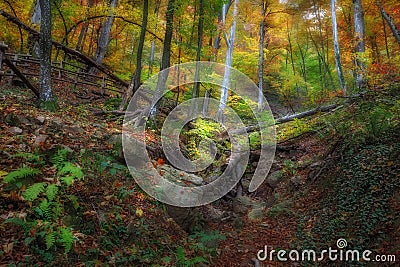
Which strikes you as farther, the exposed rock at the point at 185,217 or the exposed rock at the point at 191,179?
the exposed rock at the point at 191,179

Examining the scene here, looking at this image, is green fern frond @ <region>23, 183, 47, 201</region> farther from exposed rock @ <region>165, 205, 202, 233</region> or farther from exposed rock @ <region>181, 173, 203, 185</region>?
exposed rock @ <region>181, 173, 203, 185</region>

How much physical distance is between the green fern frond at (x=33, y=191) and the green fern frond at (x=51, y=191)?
9 cm

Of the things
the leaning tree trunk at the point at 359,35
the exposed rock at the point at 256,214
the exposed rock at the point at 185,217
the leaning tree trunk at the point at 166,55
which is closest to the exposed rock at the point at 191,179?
the exposed rock at the point at 185,217

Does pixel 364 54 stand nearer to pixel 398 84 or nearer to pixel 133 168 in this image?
pixel 398 84

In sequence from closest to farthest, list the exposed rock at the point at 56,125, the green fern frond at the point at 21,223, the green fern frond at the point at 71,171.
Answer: the green fern frond at the point at 21,223 → the green fern frond at the point at 71,171 → the exposed rock at the point at 56,125

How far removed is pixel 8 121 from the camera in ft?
21.5

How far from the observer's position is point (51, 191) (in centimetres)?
456

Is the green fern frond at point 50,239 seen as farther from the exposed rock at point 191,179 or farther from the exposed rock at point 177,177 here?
the exposed rock at point 191,179

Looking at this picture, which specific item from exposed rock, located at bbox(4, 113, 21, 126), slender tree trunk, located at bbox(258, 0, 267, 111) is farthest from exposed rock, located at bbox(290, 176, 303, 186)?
slender tree trunk, located at bbox(258, 0, 267, 111)

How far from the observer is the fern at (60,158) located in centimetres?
536

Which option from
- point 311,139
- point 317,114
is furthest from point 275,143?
point 317,114

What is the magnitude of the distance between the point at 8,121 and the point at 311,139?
1110 centimetres

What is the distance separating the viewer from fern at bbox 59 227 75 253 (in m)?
3.89

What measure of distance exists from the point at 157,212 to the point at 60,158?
2299 millimetres
